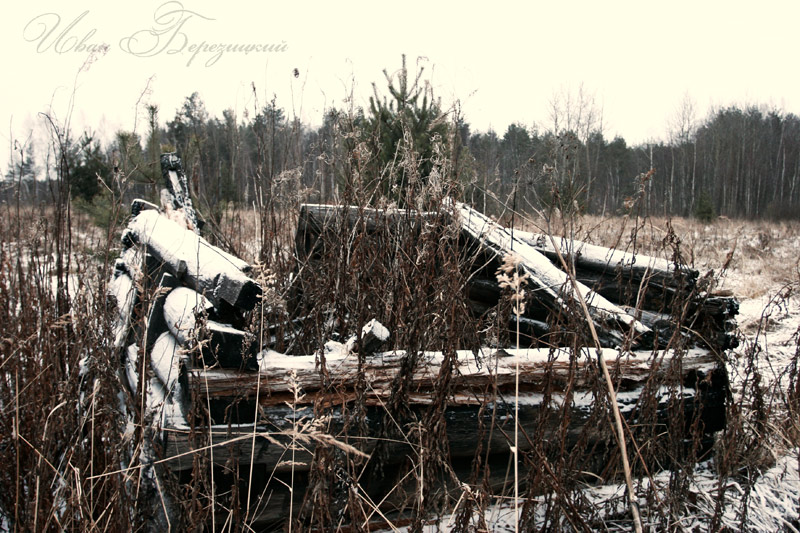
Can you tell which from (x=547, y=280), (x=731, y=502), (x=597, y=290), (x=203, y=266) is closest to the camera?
(x=731, y=502)

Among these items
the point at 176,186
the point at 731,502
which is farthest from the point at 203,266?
the point at 731,502

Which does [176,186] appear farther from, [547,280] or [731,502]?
[731,502]

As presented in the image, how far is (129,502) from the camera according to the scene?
149 centimetres

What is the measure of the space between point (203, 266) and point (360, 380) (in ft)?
3.17

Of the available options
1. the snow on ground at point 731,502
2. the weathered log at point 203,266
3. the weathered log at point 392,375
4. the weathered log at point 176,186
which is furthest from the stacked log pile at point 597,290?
the weathered log at point 176,186

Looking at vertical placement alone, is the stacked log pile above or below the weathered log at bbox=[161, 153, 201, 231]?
below

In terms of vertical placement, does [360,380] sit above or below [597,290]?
below

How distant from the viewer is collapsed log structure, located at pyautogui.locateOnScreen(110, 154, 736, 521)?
166 centimetres

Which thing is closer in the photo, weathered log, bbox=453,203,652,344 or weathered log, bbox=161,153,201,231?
weathered log, bbox=453,203,652,344

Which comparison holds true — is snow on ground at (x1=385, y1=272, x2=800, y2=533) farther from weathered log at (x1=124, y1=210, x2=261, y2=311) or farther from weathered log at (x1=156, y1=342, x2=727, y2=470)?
weathered log at (x1=124, y1=210, x2=261, y2=311)

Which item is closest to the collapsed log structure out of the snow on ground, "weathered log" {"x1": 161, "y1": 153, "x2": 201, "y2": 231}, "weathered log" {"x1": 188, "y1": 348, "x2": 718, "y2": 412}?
"weathered log" {"x1": 188, "y1": 348, "x2": 718, "y2": 412}

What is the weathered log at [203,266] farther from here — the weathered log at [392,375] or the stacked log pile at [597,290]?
the stacked log pile at [597,290]

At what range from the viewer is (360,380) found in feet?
5.75

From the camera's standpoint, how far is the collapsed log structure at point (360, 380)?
166cm
